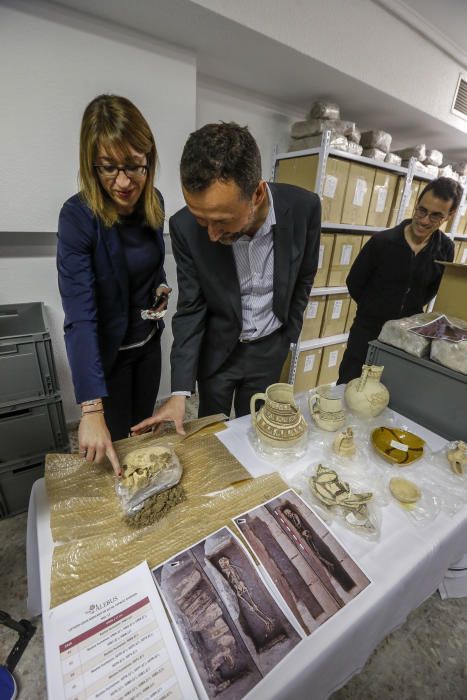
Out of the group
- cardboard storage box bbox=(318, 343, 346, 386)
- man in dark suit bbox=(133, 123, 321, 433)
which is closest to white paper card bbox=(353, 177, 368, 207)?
cardboard storage box bbox=(318, 343, 346, 386)

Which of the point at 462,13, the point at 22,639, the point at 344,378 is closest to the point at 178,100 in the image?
the point at 462,13

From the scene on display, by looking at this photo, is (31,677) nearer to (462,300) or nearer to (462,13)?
(462,300)

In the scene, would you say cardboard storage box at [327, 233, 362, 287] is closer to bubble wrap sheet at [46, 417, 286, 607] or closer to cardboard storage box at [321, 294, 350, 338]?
cardboard storage box at [321, 294, 350, 338]

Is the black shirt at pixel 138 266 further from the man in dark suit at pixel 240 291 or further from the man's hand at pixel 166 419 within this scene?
the man's hand at pixel 166 419

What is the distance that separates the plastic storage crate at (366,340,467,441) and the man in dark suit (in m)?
0.37

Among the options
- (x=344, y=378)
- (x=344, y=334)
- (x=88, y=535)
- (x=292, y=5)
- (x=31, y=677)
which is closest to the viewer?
(x=88, y=535)

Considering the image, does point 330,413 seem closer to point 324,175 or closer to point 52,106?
point 324,175

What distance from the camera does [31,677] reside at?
0.96 meters

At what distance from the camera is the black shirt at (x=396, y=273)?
5.60 ft

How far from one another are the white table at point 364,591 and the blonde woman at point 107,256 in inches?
9.7

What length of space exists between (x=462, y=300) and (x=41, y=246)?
6.20 feet

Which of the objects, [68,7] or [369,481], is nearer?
[369,481]

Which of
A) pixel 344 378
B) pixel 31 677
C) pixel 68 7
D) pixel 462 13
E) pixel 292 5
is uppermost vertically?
pixel 462 13

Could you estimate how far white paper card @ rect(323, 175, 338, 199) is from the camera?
1.87 m
